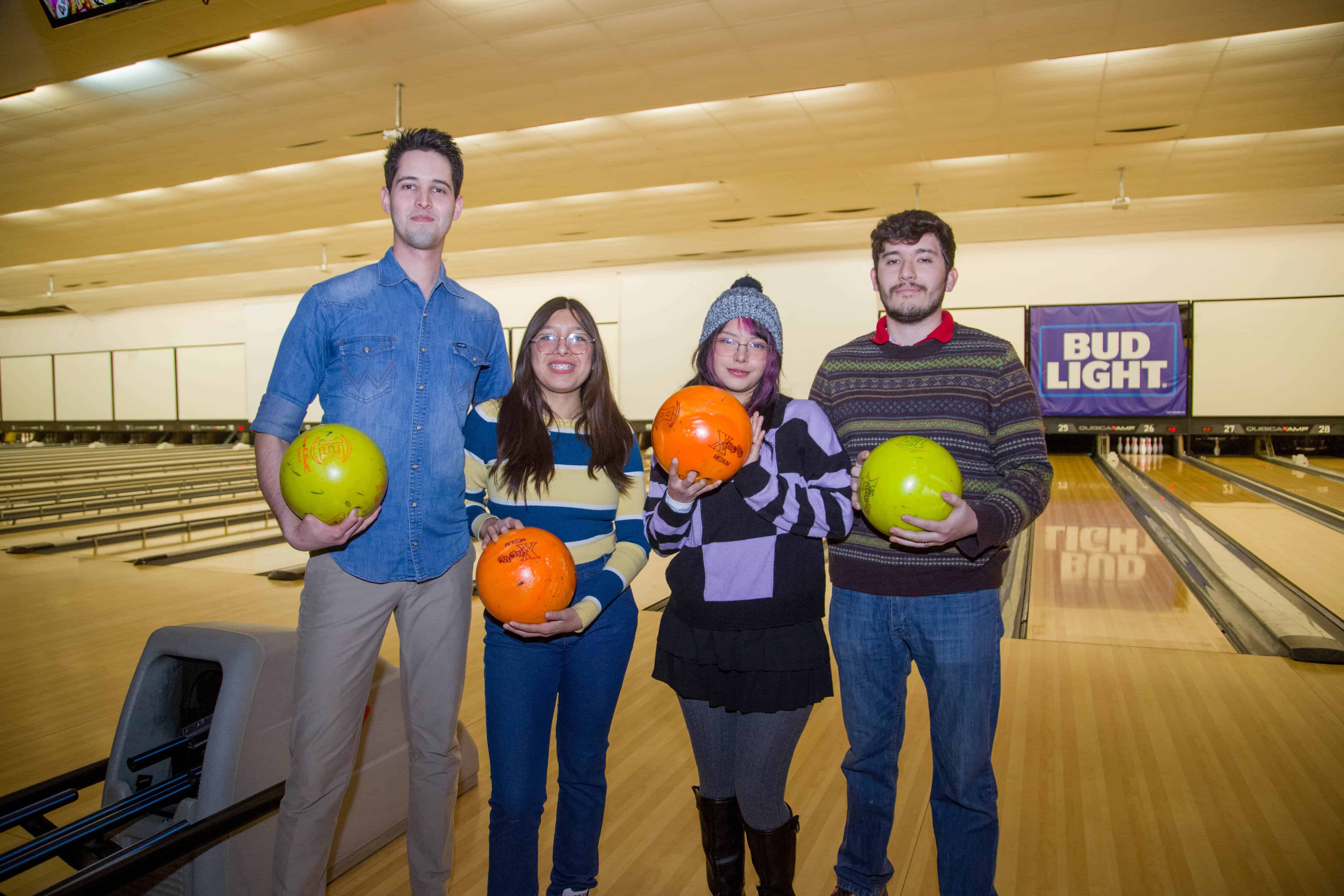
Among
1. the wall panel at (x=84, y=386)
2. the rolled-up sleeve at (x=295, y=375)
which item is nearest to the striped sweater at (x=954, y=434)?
the rolled-up sleeve at (x=295, y=375)

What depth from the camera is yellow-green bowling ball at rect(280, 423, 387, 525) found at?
127 centimetres

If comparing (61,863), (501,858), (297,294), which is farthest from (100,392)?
(501,858)

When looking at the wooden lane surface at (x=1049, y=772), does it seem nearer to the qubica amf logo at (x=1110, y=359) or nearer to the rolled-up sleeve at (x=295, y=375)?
the rolled-up sleeve at (x=295, y=375)

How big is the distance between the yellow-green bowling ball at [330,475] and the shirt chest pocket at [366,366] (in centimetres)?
14

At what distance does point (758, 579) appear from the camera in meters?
1.41

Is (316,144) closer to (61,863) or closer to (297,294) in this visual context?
(61,863)

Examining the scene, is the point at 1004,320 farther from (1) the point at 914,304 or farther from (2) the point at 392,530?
(2) the point at 392,530

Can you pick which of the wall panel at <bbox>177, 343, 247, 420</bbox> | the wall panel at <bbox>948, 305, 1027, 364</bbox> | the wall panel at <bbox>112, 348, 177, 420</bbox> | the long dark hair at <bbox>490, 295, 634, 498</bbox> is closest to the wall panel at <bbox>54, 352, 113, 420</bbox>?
the wall panel at <bbox>112, 348, 177, 420</bbox>

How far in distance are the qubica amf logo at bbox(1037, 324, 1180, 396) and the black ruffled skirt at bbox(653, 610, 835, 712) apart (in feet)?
34.2

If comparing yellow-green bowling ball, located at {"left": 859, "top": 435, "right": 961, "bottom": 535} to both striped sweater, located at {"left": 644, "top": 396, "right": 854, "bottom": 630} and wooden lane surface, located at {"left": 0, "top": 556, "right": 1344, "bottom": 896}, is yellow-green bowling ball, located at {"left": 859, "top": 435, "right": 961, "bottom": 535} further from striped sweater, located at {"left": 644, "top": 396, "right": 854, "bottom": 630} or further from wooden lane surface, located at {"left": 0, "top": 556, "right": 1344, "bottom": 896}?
wooden lane surface, located at {"left": 0, "top": 556, "right": 1344, "bottom": 896}

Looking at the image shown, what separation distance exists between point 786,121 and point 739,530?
542 centimetres

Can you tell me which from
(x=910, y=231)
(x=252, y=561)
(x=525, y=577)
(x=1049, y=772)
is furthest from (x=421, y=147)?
(x=252, y=561)

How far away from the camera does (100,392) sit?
1673 cm

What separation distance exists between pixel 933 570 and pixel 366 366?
1091mm
